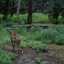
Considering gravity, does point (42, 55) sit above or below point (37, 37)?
below

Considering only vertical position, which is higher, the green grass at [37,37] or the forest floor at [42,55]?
the green grass at [37,37]

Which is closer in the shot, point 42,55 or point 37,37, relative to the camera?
point 42,55

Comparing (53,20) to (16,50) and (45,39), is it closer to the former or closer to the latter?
(45,39)

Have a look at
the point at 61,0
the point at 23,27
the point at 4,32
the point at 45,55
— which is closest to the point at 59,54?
the point at 45,55

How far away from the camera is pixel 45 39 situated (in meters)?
16.2

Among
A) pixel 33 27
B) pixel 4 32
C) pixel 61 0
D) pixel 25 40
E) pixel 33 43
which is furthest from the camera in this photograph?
pixel 61 0

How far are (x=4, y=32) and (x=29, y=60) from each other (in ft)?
21.5

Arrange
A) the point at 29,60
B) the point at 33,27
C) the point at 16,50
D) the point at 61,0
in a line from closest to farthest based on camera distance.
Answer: the point at 29,60 → the point at 16,50 → the point at 33,27 → the point at 61,0

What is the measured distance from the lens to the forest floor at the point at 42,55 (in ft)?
35.1

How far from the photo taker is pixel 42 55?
39.8 ft

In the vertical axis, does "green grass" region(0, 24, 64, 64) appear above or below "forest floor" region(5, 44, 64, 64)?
above

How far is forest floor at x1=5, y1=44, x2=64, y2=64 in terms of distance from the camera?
421 inches

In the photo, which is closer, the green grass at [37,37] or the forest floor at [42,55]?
the forest floor at [42,55]

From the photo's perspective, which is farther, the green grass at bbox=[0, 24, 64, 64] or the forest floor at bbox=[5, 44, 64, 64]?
the green grass at bbox=[0, 24, 64, 64]
